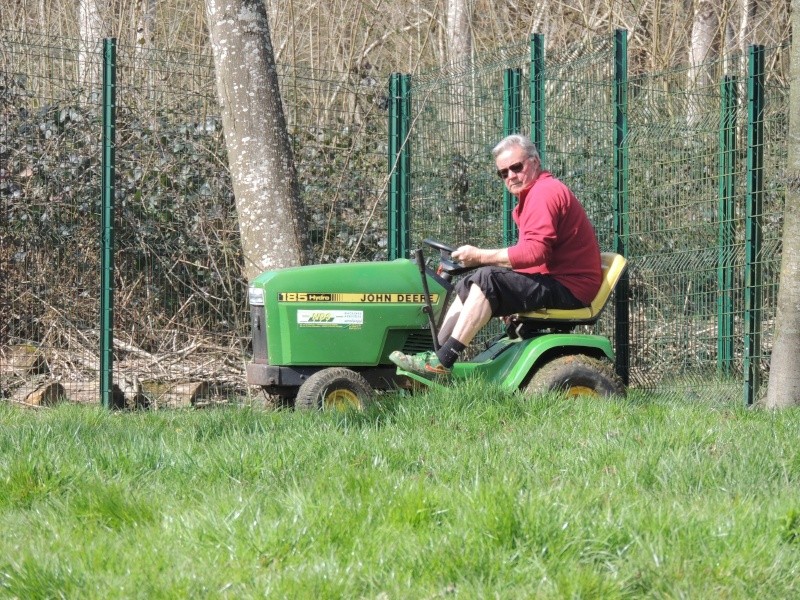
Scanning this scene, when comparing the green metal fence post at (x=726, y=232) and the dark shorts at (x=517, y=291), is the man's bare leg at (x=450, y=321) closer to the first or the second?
the dark shorts at (x=517, y=291)

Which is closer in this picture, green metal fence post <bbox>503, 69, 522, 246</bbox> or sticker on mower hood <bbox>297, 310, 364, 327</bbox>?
sticker on mower hood <bbox>297, 310, 364, 327</bbox>

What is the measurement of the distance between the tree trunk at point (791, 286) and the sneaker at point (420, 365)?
74.4 inches

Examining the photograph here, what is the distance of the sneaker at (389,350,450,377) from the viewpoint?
254 inches

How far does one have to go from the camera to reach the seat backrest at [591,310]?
6.62 meters

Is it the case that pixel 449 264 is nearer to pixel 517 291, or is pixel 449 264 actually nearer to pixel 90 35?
pixel 517 291

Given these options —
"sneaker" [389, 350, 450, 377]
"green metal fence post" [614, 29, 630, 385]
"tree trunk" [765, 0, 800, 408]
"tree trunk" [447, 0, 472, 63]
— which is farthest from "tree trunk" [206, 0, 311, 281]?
"tree trunk" [447, 0, 472, 63]

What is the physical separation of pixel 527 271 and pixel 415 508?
3.08m

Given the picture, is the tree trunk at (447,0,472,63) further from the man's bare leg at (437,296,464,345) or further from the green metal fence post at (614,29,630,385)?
the man's bare leg at (437,296,464,345)

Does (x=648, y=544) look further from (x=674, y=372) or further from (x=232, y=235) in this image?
(x=232, y=235)

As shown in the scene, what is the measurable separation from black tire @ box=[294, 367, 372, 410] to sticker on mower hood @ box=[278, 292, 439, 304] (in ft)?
1.40

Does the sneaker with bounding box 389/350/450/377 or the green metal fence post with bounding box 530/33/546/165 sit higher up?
the green metal fence post with bounding box 530/33/546/165

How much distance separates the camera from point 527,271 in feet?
21.7

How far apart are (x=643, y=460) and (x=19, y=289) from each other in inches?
Answer: 217

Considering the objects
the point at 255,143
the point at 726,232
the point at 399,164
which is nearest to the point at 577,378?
the point at 726,232
